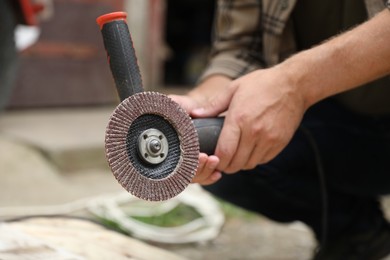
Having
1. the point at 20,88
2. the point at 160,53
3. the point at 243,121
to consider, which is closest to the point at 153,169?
the point at 243,121

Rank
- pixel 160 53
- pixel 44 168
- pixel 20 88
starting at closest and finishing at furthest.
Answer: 1. pixel 44 168
2. pixel 20 88
3. pixel 160 53

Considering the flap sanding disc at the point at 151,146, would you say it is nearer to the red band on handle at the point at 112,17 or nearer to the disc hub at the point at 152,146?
the disc hub at the point at 152,146

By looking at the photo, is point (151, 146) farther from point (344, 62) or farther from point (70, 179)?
point (70, 179)

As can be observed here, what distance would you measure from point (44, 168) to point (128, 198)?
0.39m

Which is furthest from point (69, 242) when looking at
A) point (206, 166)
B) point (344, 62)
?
point (344, 62)

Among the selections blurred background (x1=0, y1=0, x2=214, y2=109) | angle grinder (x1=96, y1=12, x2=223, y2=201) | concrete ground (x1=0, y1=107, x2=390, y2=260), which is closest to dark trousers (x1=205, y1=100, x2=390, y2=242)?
concrete ground (x1=0, y1=107, x2=390, y2=260)

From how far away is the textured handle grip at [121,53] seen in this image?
816 mm

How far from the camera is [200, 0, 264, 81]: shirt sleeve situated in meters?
1.19

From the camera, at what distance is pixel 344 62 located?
0.88m

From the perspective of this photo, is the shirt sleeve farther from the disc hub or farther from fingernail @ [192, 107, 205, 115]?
the disc hub

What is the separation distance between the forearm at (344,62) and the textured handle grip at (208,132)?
0.42ft

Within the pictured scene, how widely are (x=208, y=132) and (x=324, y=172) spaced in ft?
1.53

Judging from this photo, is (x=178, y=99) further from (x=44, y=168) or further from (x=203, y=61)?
(x=203, y=61)

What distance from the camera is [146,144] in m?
0.78
